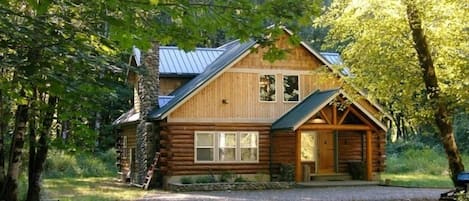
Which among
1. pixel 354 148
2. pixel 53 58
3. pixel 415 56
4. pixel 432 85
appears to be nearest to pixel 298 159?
pixel 354 148

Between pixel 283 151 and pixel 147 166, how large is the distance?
5.35 m

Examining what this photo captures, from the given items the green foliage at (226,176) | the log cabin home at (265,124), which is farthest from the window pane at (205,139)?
the green foliage at (226,176)

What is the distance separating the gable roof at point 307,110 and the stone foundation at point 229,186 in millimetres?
2085

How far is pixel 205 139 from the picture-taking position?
73.2 feet

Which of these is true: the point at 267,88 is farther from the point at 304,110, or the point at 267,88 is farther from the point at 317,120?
the point at 317,120

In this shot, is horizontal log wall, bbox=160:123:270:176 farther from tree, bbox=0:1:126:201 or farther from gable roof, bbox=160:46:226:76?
tree, bbox=0:1:126:201

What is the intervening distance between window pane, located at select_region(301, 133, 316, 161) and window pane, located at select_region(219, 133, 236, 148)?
3137 millimetres

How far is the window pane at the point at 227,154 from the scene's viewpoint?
22359mm

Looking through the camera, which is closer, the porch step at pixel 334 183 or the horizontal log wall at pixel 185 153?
the porch step at pixel 334 183

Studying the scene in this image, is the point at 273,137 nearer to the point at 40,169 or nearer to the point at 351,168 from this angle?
the point at 351,168

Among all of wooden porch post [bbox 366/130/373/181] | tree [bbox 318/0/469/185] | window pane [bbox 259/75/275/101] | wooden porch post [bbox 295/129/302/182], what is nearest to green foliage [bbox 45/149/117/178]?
window pane [bbox 259/75/275/101]

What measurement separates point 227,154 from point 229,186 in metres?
1.95

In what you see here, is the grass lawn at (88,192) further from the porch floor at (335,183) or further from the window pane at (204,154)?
the porch floor at (335,183)

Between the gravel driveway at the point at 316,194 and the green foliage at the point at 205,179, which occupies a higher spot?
the green foliage at the point at 205,179
